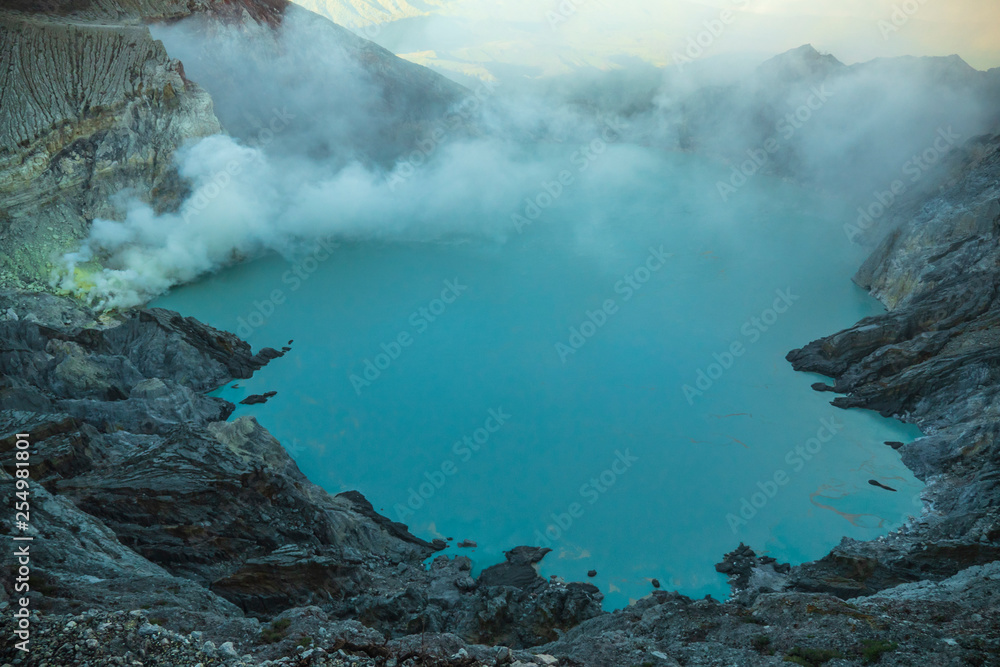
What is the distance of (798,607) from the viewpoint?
31.7ft

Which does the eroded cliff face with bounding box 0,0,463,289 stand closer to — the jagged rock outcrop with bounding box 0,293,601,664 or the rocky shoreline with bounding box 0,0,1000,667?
the rocky shoreline with bounding box 0,0,1000,667

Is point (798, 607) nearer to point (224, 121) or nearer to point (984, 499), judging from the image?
point (984, 499)

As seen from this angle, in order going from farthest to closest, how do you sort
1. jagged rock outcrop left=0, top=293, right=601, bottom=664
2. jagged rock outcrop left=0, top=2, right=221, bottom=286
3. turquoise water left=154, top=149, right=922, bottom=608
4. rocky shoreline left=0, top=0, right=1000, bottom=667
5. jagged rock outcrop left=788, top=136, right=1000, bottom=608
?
jagged rock outcrop left=0, top=2, right=221, bottom=286, turquoise water left=154, top=149, right=922, bottom=608, jagged rock outcrop left=788, top=136, right=1000, bottom=608, jagged rock outcrop left=0, top=293, right=601, bottom=664, rocky shoreline left=0, top=0, right=1000, bottom=667

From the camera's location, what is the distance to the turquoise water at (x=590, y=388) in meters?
15.2

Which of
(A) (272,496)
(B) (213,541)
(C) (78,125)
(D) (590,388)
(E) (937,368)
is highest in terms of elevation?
(C) (78,125)

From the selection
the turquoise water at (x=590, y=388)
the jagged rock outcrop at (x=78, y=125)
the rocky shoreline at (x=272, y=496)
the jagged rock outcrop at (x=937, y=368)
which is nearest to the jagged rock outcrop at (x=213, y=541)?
the rocky shoreline at (x=272, y=496)

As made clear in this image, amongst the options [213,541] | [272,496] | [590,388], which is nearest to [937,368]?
[590,388]

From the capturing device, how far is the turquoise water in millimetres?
15172

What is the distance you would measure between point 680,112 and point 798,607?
33721mm

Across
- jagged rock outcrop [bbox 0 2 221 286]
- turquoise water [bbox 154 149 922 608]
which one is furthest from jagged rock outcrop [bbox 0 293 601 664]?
jagged rock outcrop [bbox 0 2 221 286]

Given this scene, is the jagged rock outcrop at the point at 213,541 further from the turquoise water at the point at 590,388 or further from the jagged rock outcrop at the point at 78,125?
the jagged rock outcrop at the point at 78,125

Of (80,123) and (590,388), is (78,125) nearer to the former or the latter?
(80,123)

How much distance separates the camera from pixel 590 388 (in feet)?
63.1

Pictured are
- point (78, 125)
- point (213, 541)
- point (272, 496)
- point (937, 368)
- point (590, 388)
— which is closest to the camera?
point (213, 541)
